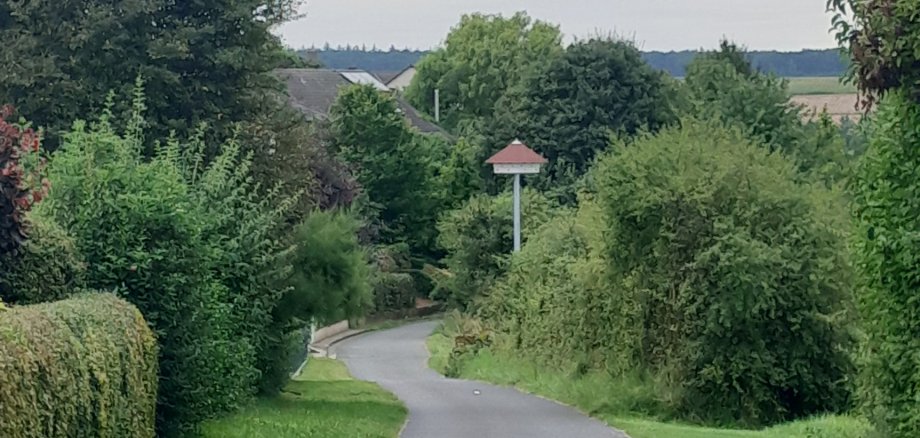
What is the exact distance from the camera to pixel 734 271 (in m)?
25.2

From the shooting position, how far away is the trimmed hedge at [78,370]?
8.66 metres

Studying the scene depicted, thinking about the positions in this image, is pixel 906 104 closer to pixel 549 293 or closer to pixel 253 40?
pixel 253 40

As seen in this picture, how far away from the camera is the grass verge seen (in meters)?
20.6

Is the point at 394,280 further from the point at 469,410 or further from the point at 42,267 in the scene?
the point at 42,267

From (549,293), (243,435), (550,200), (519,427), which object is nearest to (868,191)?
(243,435)

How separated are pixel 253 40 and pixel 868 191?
1595 cm

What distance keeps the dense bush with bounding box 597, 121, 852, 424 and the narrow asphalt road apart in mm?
2691

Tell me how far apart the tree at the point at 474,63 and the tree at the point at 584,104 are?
33.6 meters

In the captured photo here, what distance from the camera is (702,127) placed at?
2709 cm

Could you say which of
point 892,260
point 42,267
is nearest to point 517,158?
point 42,267

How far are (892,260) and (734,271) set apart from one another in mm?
13265

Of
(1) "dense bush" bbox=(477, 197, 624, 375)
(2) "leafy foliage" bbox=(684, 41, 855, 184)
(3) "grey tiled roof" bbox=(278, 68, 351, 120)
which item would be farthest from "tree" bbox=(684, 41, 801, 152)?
(3) "grey tiled roof" bbox=(278, 68, 351, 120)

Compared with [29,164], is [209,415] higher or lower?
lower

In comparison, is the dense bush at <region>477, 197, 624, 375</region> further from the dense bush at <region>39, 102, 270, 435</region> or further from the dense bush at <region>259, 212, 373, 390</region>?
the dense bush at <region>39, 102, 270, 435</region>
